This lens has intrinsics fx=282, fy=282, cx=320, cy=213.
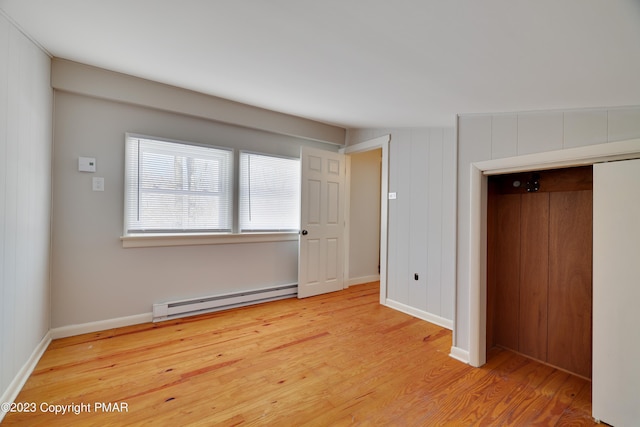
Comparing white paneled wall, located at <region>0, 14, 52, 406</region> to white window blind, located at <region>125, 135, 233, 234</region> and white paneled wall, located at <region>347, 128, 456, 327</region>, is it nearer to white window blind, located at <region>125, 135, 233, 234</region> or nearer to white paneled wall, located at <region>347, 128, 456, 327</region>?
white window blind, located at <region>125, 135, 233, 234</region>

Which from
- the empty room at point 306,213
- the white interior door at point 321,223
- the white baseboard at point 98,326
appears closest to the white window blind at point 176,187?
the empty room at point 306,213

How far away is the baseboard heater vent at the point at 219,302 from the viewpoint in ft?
9.90

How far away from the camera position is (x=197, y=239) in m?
3.21

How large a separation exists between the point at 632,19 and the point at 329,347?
264 centimetres

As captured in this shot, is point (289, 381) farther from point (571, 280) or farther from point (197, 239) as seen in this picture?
point (571, 280)

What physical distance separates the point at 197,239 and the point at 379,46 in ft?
8.74

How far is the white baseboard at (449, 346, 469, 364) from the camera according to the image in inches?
91.6

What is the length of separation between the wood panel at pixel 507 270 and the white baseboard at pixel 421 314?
49 centimetres

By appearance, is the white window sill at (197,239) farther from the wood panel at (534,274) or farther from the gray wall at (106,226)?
the wood panel at (534,274)

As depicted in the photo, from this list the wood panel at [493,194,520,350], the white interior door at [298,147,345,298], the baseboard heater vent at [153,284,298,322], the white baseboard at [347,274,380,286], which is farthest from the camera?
the white baseboard at [347,274,380,286]

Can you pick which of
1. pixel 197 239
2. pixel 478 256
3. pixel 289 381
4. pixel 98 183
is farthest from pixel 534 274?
pixel 98 183

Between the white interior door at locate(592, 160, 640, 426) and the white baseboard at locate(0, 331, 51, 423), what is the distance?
11.4 feet

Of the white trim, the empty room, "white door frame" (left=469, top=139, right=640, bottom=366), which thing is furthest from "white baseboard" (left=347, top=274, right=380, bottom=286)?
"white door frame" (left=469, top=139, right=640, bottom=366)

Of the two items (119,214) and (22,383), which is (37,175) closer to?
(119,214)
